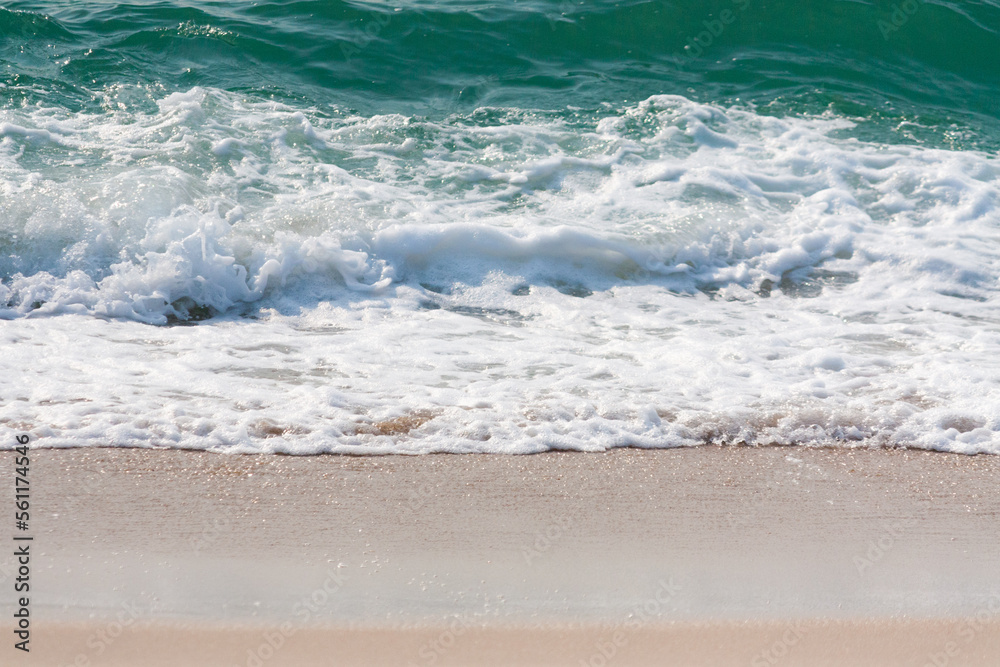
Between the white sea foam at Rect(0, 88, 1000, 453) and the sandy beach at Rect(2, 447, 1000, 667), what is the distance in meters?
0.20

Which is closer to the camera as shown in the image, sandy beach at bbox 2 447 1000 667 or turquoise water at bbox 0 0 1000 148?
sandy beach at bbox 2 447 1000 667

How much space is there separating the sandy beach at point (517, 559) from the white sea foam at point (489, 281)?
20 cm

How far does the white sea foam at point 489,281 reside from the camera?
3.17 metres

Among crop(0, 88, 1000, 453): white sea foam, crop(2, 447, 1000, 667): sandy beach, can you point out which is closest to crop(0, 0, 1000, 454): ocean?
crop(0, 88, 1000, 453): white sea foam

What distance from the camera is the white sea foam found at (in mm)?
3174

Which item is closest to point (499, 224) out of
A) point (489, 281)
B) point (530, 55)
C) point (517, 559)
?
point (489, 281)

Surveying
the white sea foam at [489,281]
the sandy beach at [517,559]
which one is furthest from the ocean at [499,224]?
the sandy beach at [517,559]

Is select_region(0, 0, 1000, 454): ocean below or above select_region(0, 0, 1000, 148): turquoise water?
below

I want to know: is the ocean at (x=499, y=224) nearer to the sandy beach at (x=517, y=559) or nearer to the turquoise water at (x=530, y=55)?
the turquoise water at (x=530, y=55)

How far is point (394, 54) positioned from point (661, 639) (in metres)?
7.27

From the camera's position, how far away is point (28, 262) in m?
4.43

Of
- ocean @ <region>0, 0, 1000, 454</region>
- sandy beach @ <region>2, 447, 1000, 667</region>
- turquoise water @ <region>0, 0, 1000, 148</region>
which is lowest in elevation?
sandy beach @ <region>2, 447, 1000, 667</region>

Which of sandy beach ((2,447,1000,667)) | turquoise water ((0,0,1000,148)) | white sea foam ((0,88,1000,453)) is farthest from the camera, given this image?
turquoise water ((0,0,1000,148))

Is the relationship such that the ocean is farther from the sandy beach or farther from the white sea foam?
the sandy beach
